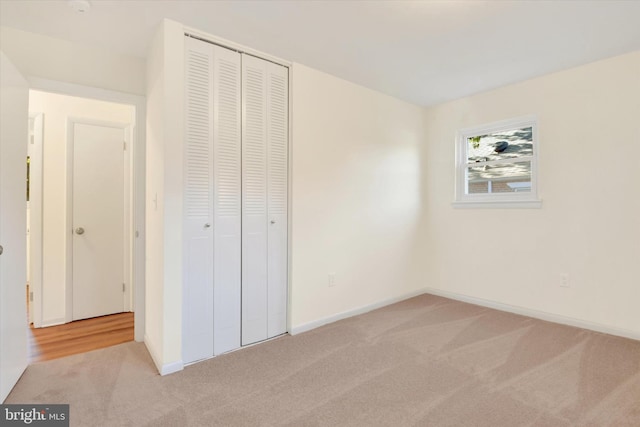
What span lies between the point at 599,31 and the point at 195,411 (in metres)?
3.84

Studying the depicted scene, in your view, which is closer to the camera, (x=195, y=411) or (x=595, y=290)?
(x=195, y=411)

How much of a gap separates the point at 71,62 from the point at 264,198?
1815mm

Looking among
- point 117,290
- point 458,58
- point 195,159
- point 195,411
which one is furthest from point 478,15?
point 117,290

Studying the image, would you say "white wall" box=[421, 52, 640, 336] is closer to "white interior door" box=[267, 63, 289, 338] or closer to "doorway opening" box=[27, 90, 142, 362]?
"white interior door" box=[267, 63, 289, 338]

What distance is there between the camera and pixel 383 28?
231 centimetres

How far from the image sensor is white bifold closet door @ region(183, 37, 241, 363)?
7.57ft

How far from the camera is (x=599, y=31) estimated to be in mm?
2357

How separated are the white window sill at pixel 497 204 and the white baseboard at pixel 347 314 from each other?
126cm

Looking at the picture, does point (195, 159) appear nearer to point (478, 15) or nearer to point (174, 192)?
point (174, 192)

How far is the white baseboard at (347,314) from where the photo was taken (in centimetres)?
290

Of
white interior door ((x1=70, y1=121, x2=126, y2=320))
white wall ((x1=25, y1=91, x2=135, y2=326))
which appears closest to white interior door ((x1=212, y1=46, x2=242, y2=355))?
white wall ((x1=25, y1=91, x2=135, y2=326))

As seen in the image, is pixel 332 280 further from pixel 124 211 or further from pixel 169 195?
pixel 124 211

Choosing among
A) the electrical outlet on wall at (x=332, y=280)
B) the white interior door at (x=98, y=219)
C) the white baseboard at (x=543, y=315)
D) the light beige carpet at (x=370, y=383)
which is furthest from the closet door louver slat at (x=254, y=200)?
the white baseboard at (x=543, y=315)

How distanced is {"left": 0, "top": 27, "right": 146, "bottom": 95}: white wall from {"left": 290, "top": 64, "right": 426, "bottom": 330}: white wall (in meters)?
1.40
